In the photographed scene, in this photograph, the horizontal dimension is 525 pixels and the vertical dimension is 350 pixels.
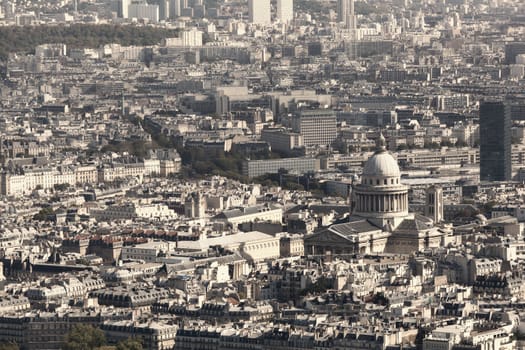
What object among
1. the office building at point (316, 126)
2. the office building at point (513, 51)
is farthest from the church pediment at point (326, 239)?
the office building at point (513, 51)

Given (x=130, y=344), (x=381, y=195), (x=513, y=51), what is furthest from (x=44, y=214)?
(x=513, y=51)

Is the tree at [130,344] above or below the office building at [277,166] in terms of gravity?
above

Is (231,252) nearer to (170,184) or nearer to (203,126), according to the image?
(170,184)

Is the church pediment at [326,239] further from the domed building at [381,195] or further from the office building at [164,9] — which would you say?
the office building at [164,9]

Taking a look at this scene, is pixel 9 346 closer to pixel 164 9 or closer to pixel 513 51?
pixel 513 51

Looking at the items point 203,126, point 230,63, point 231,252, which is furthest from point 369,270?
point 230,63
